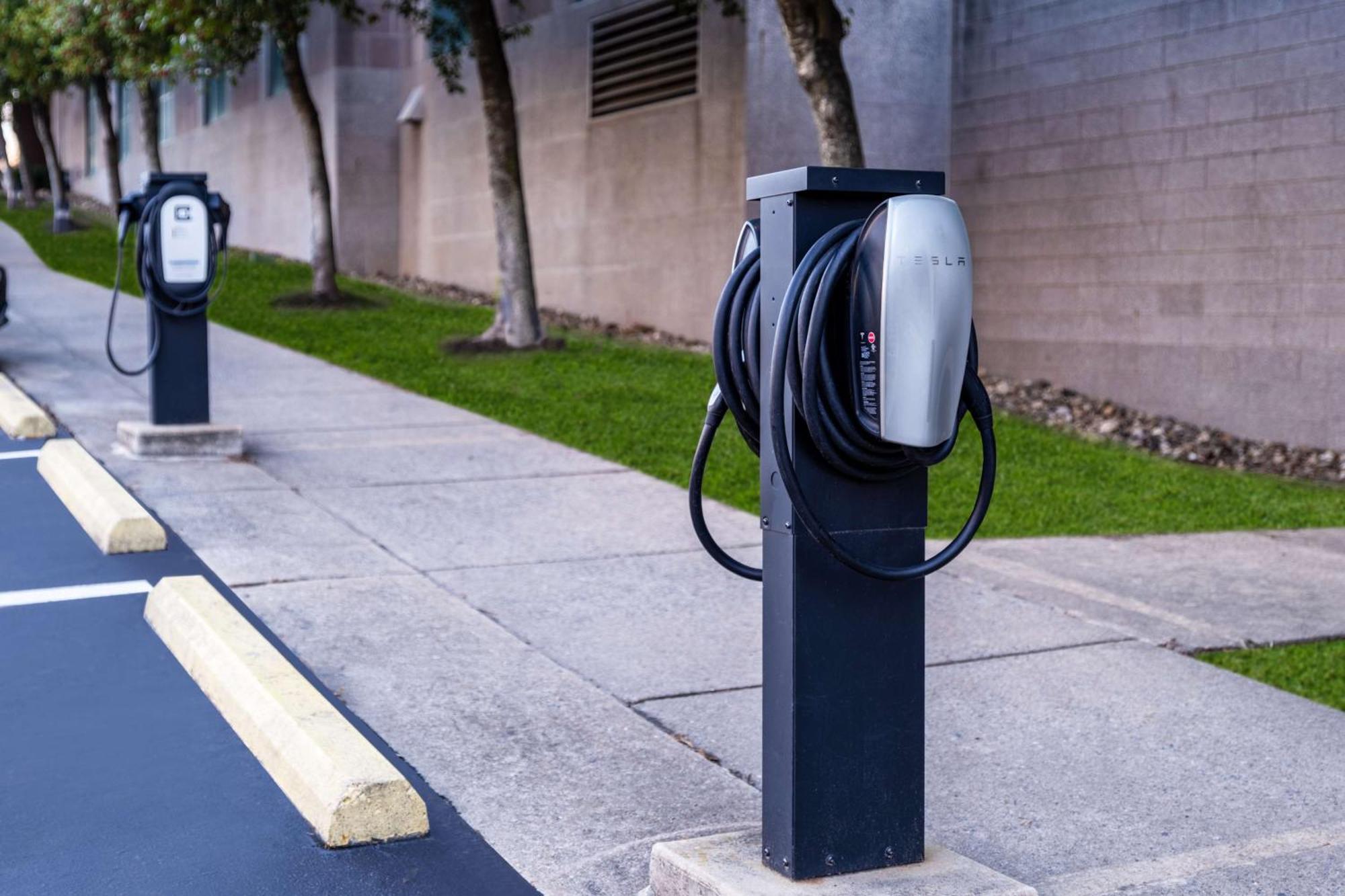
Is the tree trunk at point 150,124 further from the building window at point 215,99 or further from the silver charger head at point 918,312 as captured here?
the silver charger head at point 918,312

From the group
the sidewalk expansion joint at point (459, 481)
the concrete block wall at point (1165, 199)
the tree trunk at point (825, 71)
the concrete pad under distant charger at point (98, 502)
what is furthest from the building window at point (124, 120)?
the sidewalk expansion joint at point (459, 481)

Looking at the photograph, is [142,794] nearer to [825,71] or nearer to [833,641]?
[833,641]

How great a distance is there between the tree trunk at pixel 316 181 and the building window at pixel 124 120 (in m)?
22.7

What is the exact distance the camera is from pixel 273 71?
27.7 m

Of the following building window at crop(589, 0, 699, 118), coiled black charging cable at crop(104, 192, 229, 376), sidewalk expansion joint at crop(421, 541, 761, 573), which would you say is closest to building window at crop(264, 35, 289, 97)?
building window at crop(589, 0, 699, 118)

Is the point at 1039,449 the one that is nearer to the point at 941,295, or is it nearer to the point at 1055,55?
the point at 1055,55

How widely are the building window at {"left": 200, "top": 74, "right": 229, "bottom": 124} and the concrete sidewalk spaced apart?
896 inches

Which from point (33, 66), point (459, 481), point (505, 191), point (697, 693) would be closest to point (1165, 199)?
point (505, 191)

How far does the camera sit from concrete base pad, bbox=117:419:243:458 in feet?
29.3

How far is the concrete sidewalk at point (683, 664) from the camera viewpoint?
389 cm

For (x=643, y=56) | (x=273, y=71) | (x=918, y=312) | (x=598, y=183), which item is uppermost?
(x=273, y=71)

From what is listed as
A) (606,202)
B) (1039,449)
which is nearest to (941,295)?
(1039,449)

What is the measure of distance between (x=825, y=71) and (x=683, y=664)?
A: 293 inches

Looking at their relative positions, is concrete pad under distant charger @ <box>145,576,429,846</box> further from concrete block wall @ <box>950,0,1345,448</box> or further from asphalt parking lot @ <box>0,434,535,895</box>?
concrete block wall @ <box>950,0,1345,448</box>
